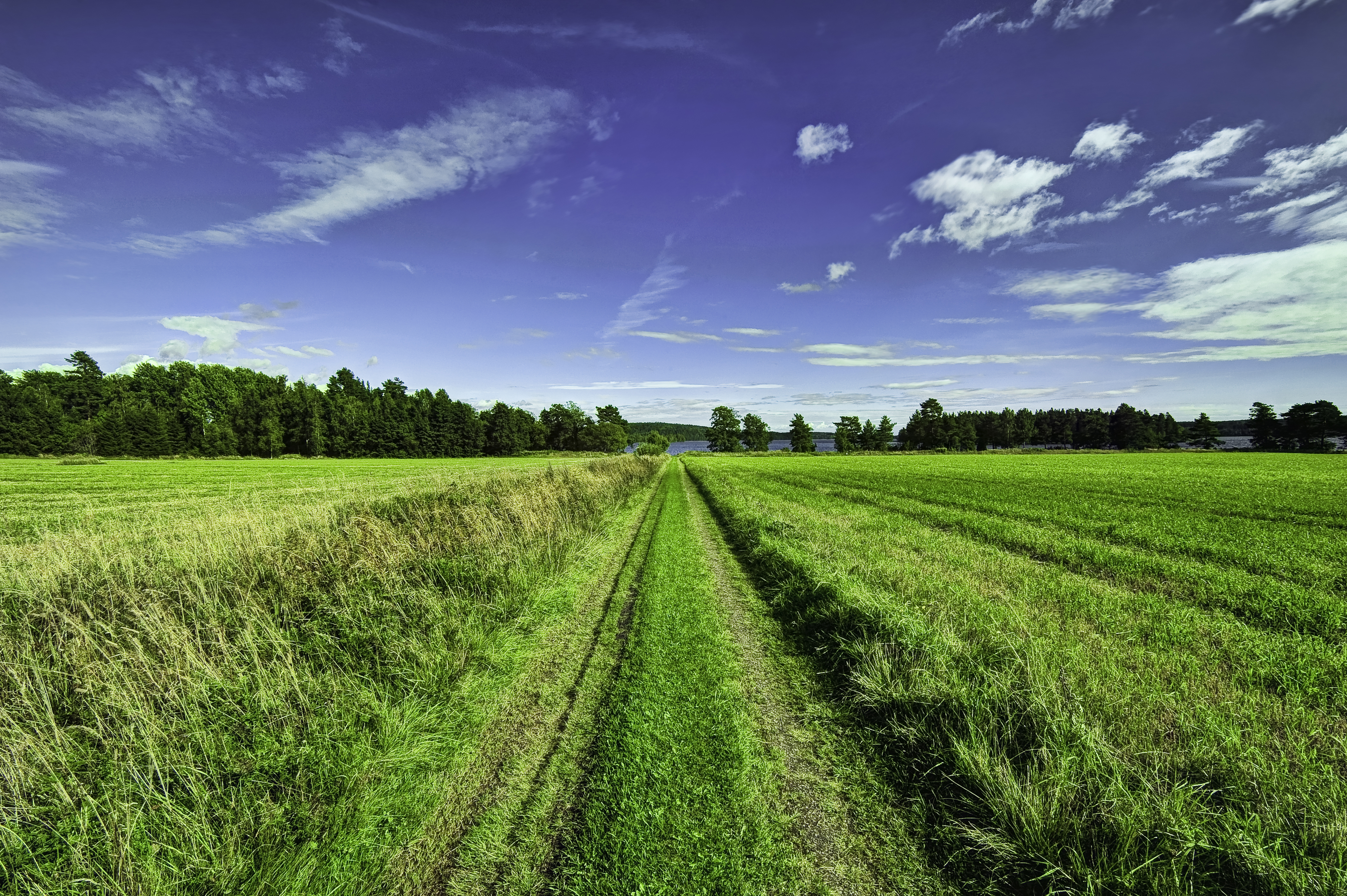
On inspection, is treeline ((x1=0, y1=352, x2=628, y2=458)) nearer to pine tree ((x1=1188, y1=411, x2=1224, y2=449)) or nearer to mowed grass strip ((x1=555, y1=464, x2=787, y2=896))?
mowed grass strip ((x1=555, y1=464, x2=787, y2=896))

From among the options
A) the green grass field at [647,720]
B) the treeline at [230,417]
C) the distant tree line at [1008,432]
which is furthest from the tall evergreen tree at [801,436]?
the green grass field at [647,720]

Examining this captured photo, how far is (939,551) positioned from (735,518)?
7193 mm

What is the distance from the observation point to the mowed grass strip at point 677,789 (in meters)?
3.26

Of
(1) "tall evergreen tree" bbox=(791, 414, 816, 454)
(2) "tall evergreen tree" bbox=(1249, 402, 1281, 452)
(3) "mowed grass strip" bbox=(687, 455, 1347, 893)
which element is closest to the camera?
(3) "mowed grass strip" bbox=(687, 455, 1347, 893)

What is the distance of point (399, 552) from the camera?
8.73 metres

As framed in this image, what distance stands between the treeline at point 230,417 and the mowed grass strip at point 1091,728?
97228 millimetres

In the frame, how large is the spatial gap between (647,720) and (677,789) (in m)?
1.08

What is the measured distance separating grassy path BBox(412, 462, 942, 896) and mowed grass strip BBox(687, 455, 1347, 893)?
54 centimetres

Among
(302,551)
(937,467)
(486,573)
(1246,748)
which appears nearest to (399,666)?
(486,573)

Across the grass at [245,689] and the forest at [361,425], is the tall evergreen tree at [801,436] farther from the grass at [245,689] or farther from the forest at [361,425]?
the grass at [245,689]

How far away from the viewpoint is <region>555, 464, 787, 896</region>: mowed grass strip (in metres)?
3.26

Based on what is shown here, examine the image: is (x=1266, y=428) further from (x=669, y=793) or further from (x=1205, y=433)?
(x=669, y=793)

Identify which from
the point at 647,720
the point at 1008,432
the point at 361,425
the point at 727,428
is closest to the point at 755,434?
the point at 727,428

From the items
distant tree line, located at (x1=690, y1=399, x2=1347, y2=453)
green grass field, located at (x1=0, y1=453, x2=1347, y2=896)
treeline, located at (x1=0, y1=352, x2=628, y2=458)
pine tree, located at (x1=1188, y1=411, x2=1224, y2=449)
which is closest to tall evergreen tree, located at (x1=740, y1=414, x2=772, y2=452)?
distant tree line, located at (x1=690, y1=399, x2=1347, y2=453)
